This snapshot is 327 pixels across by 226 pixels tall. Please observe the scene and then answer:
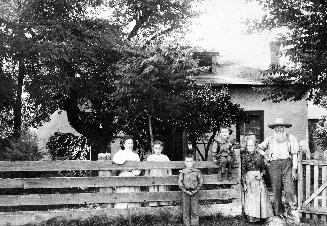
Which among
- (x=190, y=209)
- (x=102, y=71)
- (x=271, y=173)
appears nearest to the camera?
(x=190, y=209)

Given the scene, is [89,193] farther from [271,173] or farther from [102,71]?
[102,71]

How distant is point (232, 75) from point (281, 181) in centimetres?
1242

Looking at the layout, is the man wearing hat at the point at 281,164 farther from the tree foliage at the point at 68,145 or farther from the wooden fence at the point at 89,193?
the tree foliage at the point at 68,145

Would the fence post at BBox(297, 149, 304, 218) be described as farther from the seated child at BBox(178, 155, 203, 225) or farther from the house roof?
the house roof

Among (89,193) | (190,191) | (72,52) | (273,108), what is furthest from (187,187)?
(273,108)

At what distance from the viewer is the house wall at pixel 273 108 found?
64.6 feet

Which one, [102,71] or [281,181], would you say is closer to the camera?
[281,181]

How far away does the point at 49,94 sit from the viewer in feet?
52.5

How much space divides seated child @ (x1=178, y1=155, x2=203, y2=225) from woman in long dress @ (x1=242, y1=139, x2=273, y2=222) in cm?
101

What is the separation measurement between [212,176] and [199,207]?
2.14ft

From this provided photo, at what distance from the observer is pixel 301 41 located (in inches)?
506

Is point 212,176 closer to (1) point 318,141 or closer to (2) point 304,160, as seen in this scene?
(2) point 304,160

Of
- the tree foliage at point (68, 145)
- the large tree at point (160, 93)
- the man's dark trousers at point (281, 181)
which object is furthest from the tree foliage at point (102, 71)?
Result: the man's dark trousers at point (281, 181)

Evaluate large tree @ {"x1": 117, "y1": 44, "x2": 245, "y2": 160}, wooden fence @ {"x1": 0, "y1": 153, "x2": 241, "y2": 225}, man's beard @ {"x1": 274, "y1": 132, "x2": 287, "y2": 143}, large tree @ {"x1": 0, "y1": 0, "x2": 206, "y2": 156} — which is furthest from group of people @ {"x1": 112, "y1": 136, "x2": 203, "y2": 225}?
large tree @ {"x1": 0, "y1": 0, "x2": 206, "y2": 156}
